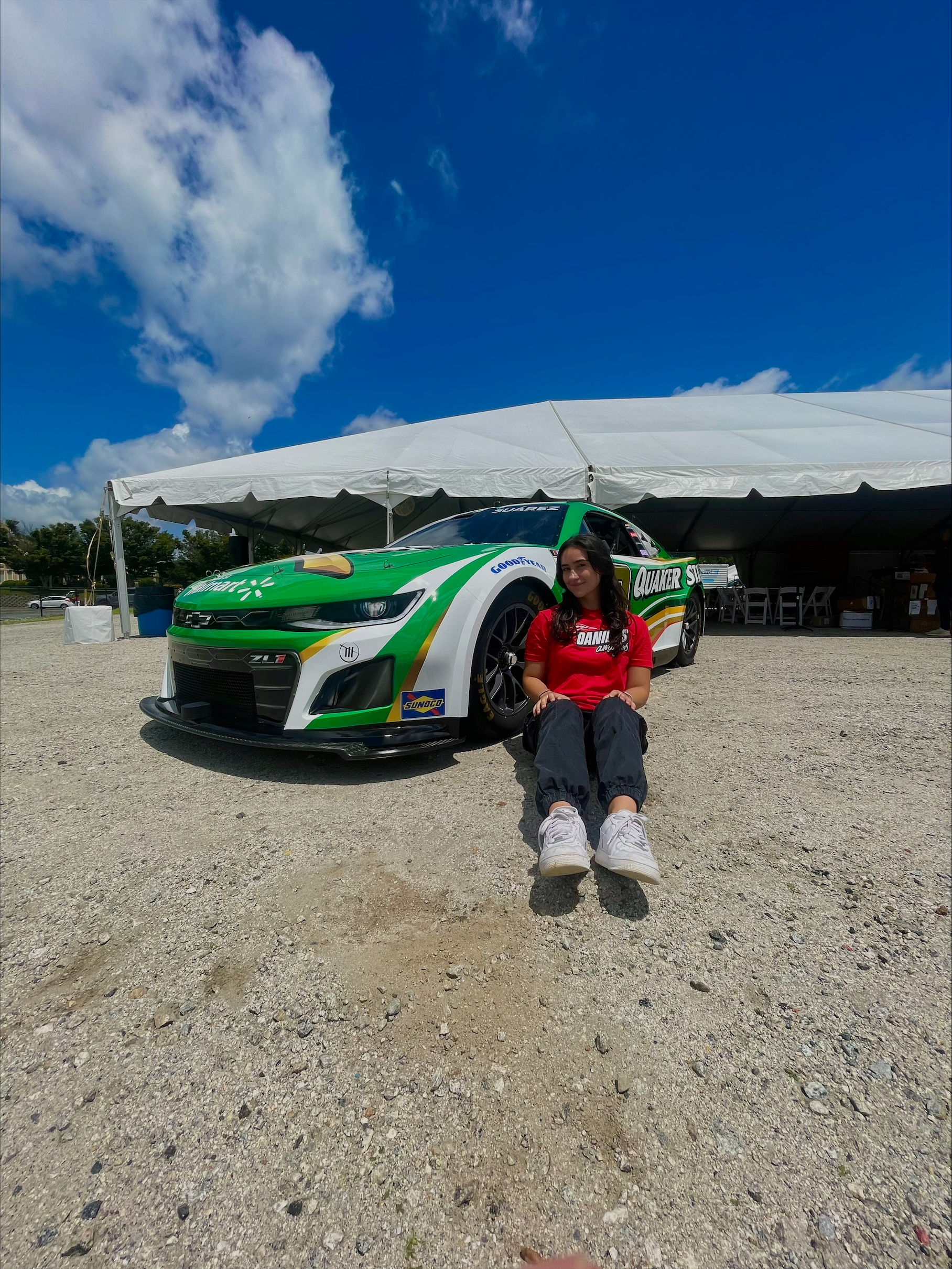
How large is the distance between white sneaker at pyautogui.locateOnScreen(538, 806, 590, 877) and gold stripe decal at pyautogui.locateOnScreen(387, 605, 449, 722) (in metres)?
0.88

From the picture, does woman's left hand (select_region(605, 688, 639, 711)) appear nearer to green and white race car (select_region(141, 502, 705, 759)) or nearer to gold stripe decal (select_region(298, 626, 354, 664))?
green and white race car (select_region(141, 502, 705, 759))

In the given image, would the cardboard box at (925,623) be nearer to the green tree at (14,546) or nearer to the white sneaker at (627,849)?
the white sneaker at (627,849)

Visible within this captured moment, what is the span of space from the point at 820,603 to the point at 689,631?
Answer: 21.9ft

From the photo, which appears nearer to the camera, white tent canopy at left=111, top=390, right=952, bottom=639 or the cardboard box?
white tent canopy at left=111, top=390, right=952, bottom=639

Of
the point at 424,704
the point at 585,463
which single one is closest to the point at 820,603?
the point at 585,463

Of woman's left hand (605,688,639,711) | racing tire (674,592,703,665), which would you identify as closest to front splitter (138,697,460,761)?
woman's left hand (605,688,639,711)

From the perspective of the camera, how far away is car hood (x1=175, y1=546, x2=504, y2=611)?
2.44 meters

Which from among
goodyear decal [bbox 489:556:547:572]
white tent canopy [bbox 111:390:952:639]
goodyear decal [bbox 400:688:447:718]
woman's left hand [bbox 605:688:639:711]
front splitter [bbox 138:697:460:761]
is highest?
white tent canopy [bbox 111:390:952:639]

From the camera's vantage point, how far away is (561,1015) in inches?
47.6

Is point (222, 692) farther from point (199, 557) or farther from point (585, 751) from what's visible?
point (199, 557)

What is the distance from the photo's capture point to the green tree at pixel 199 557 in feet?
137

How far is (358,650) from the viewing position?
2316 millimetres

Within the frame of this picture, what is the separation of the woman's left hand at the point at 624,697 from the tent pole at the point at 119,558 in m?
8.84

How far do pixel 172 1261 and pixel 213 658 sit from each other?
6.74ft
